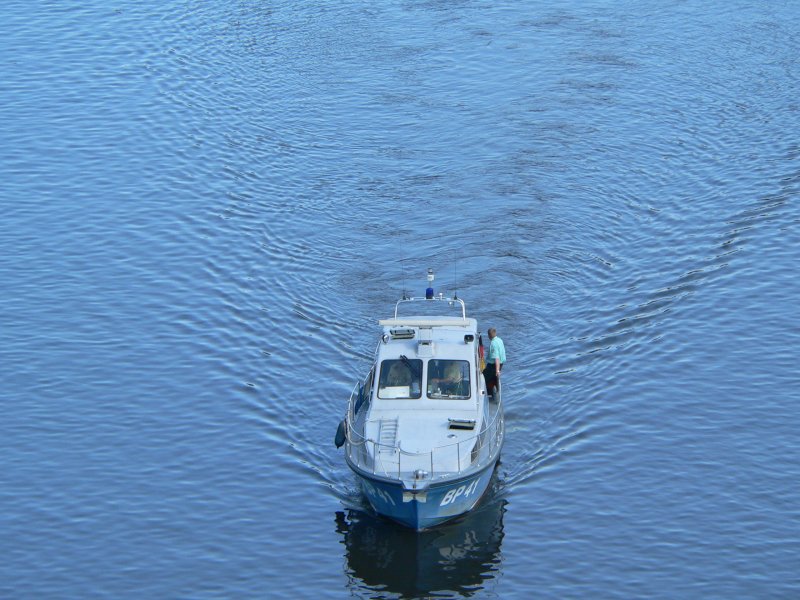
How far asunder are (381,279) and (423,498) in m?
15.6

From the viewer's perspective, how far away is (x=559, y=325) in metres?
43.4

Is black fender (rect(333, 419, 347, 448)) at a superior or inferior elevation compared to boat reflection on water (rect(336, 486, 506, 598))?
superior

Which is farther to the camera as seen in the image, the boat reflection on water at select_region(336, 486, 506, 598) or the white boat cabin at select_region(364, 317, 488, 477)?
the white boat cabin at select_region(364, 317, 488, 477)

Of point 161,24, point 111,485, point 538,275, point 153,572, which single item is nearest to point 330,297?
point 538,275

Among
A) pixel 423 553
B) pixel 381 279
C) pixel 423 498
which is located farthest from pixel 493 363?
pixel 381 279

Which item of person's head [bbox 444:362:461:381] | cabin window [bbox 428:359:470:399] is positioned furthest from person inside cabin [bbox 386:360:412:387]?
person's head [bbox 444:362:461:381]

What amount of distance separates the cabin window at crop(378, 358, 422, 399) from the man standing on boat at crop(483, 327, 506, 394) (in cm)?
304

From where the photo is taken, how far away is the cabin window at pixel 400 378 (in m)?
35.1

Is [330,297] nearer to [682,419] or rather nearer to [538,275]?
[538,275]

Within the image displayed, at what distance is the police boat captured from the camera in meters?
32.4

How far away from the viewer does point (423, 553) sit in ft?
108

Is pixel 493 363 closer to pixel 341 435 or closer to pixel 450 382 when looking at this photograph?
pixel 450 382

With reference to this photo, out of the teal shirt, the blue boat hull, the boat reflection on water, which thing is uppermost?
the teal shirt

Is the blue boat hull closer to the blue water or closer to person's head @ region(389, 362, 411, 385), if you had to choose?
the blue water
